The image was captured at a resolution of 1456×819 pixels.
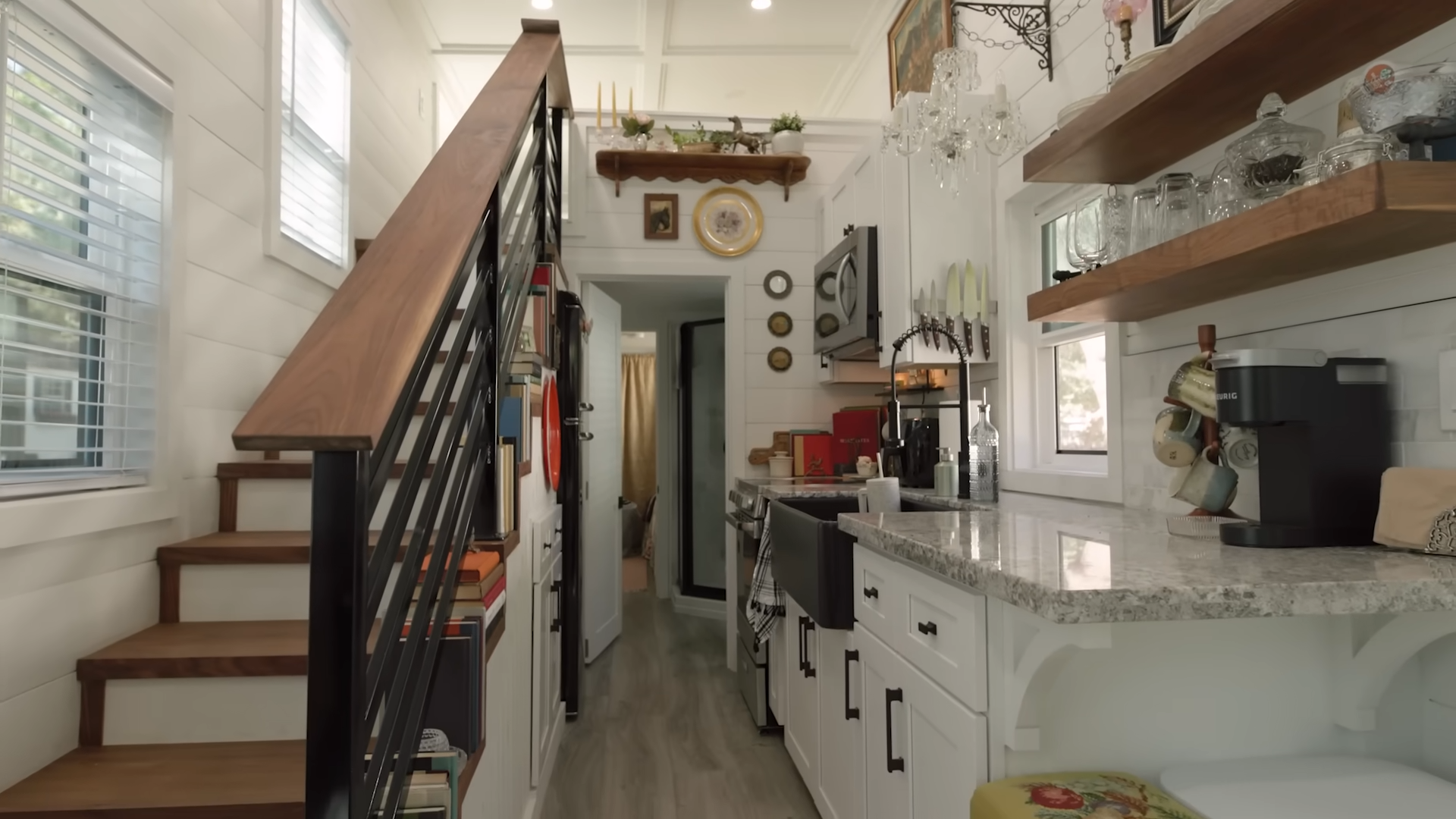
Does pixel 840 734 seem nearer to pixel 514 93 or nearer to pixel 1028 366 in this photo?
pixel 1028 366

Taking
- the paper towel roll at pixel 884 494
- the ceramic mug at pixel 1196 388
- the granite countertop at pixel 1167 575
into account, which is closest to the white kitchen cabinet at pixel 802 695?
the paper towel roll at pixel 884 494

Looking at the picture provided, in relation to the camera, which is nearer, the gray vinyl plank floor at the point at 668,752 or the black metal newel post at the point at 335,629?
the black metal newel post at the point at 335,629

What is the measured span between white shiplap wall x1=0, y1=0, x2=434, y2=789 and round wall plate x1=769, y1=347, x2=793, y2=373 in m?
2.09

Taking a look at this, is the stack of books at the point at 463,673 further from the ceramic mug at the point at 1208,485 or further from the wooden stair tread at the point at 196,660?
the ceramic mug at the point at 1208,485

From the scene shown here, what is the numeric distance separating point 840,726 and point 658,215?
282cm

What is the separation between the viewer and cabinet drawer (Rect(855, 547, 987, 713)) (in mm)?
1254

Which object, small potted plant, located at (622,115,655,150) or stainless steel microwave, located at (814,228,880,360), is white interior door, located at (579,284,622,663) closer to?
small potted plant, located at (622,115,655,150)

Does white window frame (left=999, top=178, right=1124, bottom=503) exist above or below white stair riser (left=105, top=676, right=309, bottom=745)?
above

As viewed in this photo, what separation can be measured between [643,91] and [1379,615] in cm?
501

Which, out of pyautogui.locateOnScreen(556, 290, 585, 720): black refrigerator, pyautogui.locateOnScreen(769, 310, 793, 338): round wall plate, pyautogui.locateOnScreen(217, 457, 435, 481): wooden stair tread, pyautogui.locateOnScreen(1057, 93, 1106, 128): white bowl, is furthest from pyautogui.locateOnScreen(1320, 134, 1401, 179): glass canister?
pyautogui.locateOnScreen(769, 310, 793, 338): round wall plate

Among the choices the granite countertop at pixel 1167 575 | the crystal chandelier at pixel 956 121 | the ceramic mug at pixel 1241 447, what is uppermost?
the crystal chandelier at pixel 956 121

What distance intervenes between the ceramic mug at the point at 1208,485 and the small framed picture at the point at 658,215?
119 inches

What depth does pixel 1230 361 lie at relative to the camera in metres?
1.27

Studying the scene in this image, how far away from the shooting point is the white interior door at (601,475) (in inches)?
156
